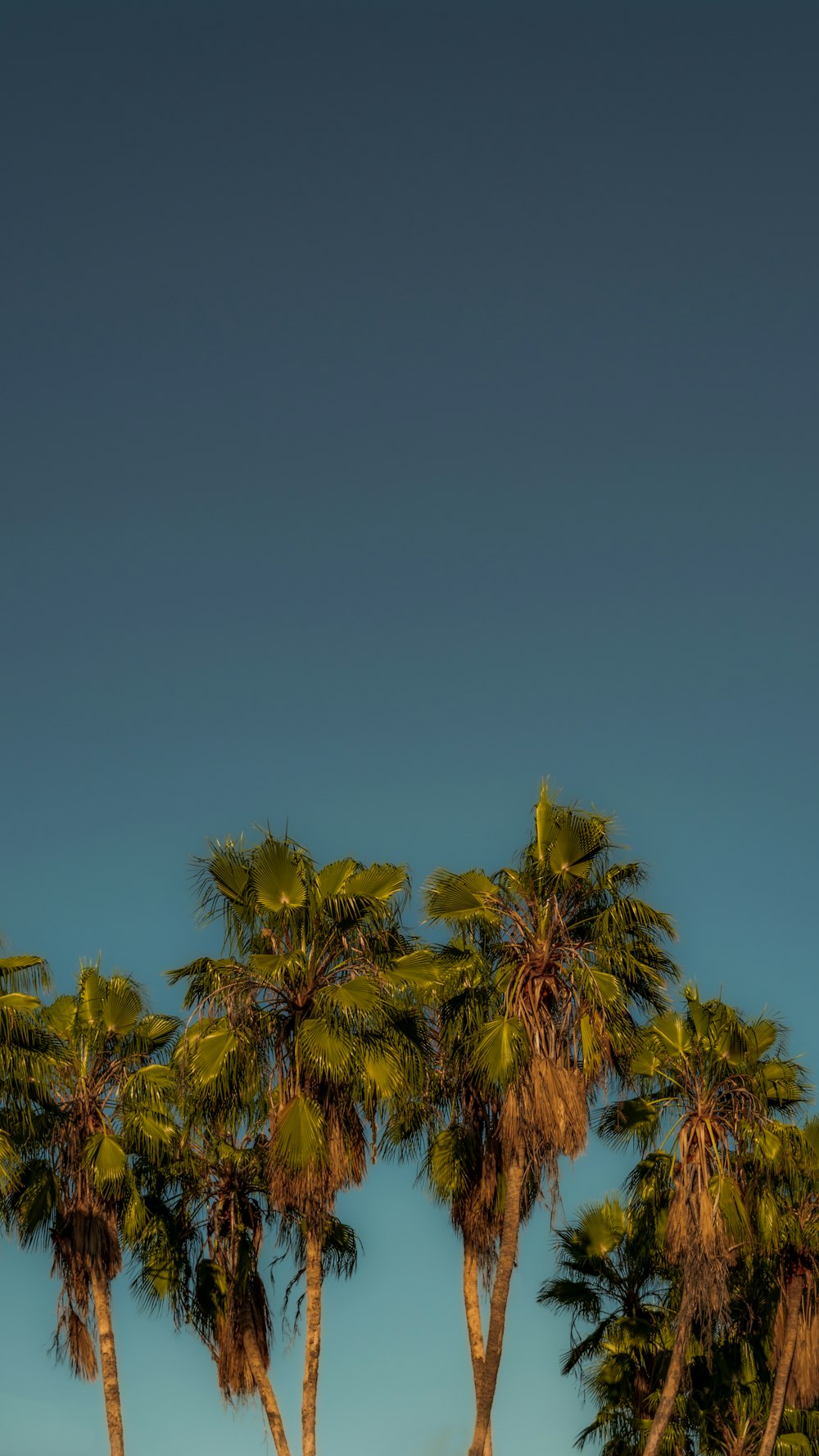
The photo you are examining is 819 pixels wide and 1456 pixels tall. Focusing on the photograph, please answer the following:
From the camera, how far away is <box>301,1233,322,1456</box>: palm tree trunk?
1048 inches

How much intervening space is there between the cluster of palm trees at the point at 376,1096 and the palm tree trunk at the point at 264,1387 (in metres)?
0.05

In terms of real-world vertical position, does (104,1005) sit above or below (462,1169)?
above

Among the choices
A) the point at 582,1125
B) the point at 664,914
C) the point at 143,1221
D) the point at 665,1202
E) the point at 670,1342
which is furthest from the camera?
the point at 670,1342

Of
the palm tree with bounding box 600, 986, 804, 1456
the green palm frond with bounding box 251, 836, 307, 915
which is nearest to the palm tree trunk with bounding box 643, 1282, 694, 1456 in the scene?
the palm tree with bounding box 600, 986, 804, 1456

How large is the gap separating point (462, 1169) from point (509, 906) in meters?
4.79

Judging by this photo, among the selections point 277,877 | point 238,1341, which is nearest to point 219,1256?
point 238,1341

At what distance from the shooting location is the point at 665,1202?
3344 cm

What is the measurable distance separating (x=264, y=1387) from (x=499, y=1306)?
6216 millimetres

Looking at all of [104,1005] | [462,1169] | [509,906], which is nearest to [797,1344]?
[462,1169]

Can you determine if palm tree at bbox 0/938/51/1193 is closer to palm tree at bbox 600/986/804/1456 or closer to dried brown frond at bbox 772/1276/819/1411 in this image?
palm tree at bbox 600/986/804/1456

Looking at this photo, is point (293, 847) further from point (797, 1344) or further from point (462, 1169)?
point (797, 1344)

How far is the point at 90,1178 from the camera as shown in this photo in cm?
2980

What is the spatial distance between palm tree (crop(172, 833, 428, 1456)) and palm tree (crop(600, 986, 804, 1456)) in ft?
14.7

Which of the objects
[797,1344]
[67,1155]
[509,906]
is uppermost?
[509,906]
